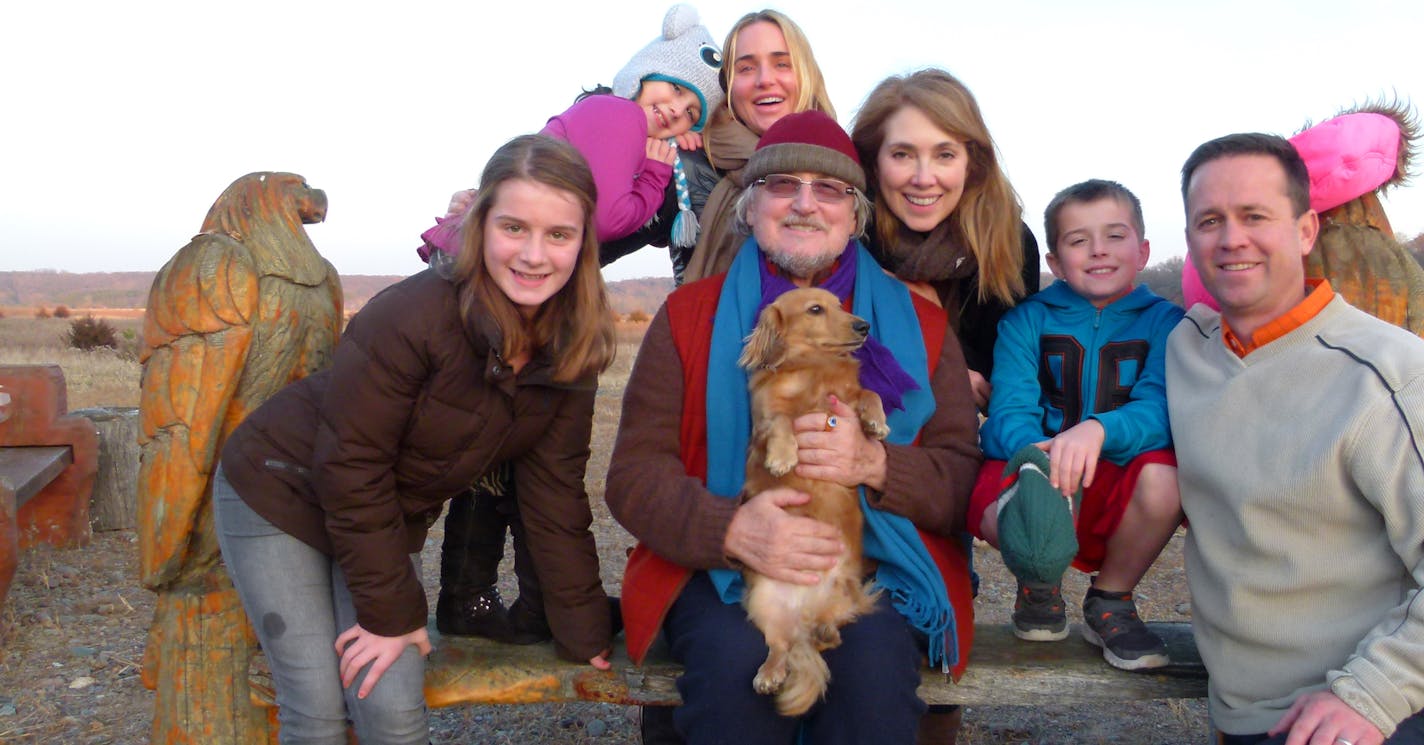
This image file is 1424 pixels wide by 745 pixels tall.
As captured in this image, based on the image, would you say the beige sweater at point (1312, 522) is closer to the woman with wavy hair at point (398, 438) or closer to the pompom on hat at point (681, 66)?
the woman with wavy hair at point (398, 438)

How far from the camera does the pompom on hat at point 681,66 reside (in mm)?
4406

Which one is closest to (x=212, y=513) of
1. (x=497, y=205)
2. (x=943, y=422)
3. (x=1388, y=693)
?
(x=497, y=205)

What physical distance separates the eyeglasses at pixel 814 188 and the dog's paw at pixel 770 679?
5.11 ft

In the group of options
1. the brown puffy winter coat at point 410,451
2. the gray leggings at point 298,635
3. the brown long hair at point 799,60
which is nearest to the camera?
the brown puffy winter coat at point 410,451

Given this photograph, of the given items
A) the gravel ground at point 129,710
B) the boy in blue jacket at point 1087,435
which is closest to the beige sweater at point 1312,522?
the boy in blue jacket at point 1087,435

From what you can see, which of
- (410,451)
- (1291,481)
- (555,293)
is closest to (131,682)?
(410,451)

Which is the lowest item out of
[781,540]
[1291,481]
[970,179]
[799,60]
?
[781,540]

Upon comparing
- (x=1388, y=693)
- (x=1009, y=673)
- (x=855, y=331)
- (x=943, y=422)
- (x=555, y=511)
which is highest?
(x=855, y=331)

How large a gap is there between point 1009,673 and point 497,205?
2140mm

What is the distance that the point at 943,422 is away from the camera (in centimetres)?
329

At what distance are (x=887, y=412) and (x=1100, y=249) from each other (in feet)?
3.21

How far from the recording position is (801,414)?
309 centimetres

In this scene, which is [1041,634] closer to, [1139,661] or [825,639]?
[1139,661]

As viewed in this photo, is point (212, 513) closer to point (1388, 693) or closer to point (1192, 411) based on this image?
point (1192, 411)
